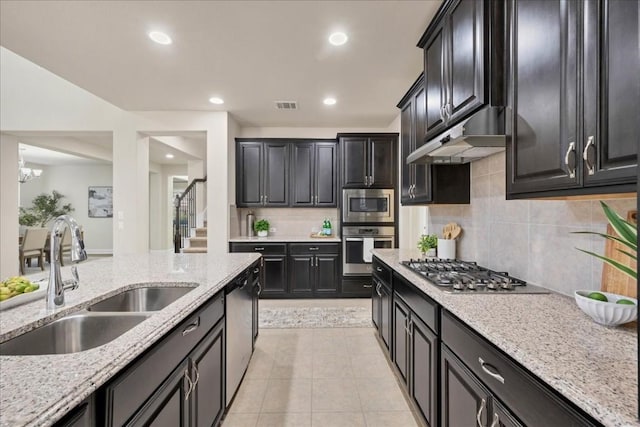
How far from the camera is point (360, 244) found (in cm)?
459

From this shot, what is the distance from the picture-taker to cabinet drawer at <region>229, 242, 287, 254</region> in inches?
175

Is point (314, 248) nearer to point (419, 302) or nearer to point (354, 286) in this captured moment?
point (354, 286)

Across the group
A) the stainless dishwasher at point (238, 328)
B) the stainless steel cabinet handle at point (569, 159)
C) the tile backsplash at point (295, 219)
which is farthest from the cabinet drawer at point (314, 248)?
the stainless steel cabinet handle at point (569, 159)

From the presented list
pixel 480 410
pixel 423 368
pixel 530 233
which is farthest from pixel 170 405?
pixel 530 233

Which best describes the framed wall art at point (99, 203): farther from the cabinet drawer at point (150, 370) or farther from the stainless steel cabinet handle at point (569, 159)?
the stainless steel cabinet handle at point (569, 159)

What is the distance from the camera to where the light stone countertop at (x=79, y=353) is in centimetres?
63

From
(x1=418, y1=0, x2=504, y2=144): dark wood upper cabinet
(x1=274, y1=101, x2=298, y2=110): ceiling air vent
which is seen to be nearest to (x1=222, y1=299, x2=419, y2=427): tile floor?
(x1=418, y1=0, x2=504, y2=144): dark wood upper cabinet

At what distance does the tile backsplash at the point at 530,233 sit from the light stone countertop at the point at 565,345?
0.56 feet

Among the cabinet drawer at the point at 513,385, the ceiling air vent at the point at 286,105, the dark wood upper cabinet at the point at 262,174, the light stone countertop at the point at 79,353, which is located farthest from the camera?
the dark wood upper cabinet at the point at 262,174

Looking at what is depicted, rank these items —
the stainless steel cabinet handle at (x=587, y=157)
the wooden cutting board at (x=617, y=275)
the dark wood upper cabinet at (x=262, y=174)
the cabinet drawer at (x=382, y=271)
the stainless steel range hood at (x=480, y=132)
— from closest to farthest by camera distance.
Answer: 1. the stainless steel cabinet handle at (x=587, y=157)
2. the wooden cutting board at (x=617, y=275)
3. the stainless steel range hood at (x=480, y=132)
4. the cabinet drawer at (x=382, y=271)
5. the dark wood upper cabinet at (x=262, y=174)

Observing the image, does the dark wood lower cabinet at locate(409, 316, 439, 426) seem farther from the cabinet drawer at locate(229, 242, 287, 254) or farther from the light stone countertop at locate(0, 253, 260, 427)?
the cabinet drawer at locate(229, 242, 287, 254)

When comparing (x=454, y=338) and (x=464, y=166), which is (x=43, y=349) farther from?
(x=464, y=166)

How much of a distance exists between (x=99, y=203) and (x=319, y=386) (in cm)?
1011

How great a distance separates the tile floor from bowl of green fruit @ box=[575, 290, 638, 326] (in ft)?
4.42
